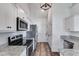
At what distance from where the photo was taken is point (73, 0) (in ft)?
2.10

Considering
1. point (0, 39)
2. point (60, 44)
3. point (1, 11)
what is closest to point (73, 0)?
point (1, 11)

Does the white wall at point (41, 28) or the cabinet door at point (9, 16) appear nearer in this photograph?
the cabinet door at point (9, 16)

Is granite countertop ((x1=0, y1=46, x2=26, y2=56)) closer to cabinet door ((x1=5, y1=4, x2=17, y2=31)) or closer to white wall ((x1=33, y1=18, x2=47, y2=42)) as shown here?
cabinet door ((x1=5, y1=4, x2=17, y2=31))

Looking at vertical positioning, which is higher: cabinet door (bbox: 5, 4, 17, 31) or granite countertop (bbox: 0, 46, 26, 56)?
cabinet door (bbox: 5, 4, 17, 31)

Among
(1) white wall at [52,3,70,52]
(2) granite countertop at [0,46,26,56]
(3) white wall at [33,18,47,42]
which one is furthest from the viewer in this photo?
(3) white wall at [33,18,47,42]

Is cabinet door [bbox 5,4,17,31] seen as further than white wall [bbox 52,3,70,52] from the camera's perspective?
No

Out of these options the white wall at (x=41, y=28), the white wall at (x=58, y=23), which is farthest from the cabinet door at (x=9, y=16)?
the white wall at (x=41, y=28)

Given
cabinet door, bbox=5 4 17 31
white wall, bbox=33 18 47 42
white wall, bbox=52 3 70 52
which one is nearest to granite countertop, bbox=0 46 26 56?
cabinet door, bbox=5 4 17 31

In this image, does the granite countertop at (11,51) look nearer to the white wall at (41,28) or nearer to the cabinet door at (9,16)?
the cabinet door at (9,16)

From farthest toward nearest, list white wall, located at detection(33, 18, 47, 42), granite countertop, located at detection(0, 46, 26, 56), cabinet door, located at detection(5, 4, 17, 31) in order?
white wall, located at detection(33, 18, 47, 42) → cabinet door, located at detection(5, 4, 17, 31) → granite countertop, located at detection(0, 46, 26, 56)

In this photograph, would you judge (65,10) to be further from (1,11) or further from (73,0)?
(73,0)

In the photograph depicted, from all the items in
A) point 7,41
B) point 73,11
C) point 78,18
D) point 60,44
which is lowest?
point 60,44

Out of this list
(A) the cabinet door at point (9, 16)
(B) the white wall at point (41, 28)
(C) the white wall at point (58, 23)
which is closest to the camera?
(A) the cabinet door at point (9, 16)

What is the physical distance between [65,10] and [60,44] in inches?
57.6
